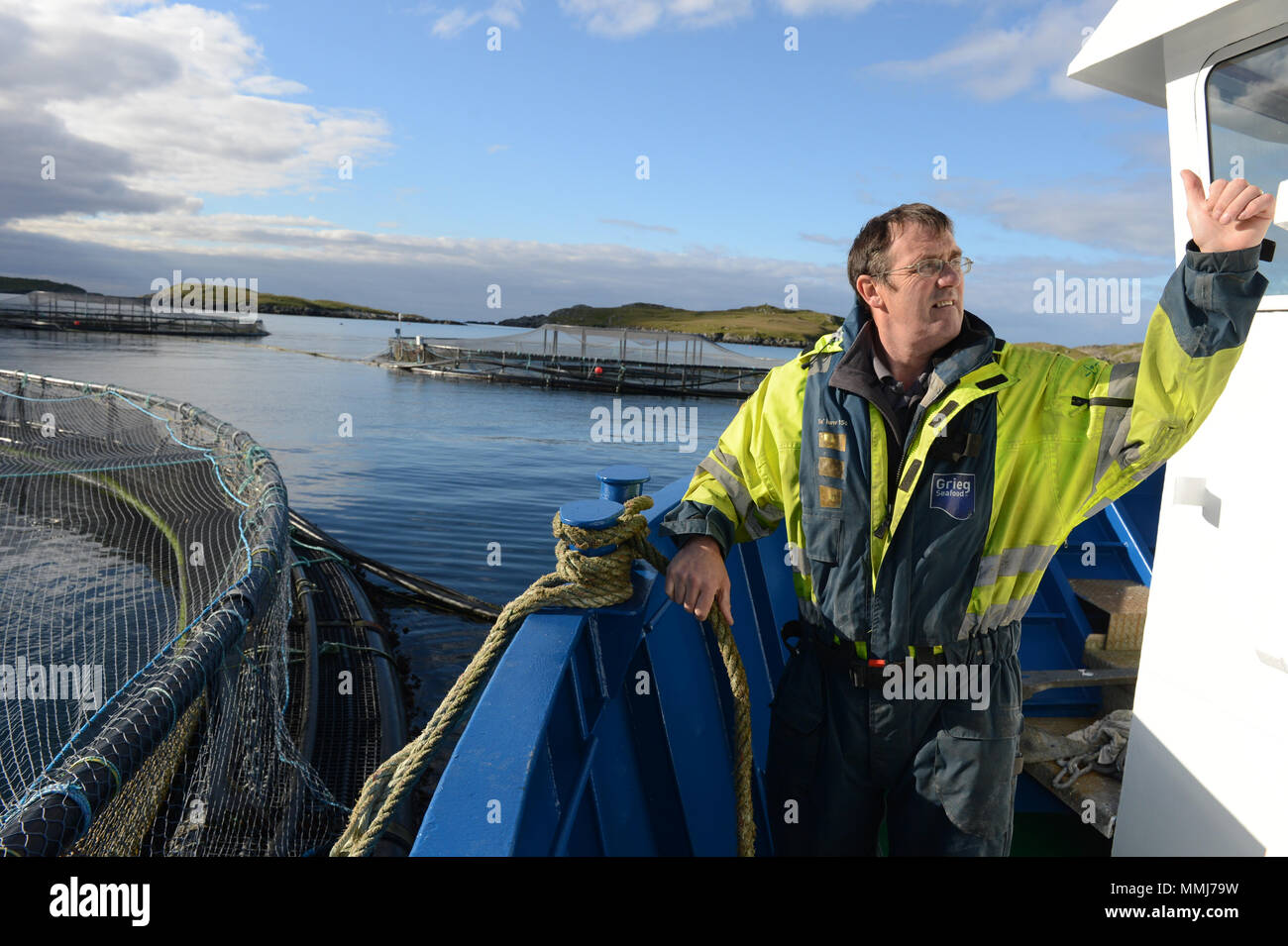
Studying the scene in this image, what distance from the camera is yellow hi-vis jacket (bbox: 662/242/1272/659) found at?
6.95 feet

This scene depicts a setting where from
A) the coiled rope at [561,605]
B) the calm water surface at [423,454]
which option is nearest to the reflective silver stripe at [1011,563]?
the coiled rope at [561,605]

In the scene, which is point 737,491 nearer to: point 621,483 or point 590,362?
point 621,483

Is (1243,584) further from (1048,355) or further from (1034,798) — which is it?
(1034,798)

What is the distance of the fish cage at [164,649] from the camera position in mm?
3383

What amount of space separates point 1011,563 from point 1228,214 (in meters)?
0.99

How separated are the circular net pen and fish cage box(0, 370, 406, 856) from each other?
2 cm

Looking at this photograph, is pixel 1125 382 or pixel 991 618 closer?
pixel 1125 382

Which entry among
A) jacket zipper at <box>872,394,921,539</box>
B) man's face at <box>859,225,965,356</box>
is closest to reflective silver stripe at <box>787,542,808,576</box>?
jacket zipper at <box>872,394,921,539</box>

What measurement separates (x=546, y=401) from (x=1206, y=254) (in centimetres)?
5250

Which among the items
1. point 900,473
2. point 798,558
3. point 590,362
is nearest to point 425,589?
point 798,558

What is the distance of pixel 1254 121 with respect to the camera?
2744 mm

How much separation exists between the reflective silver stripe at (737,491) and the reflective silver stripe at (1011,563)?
66cm

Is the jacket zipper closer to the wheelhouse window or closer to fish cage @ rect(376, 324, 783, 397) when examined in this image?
the wheelhouse window

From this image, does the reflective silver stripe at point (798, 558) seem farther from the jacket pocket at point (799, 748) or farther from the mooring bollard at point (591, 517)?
the mooring bollard at point (591, 517)
